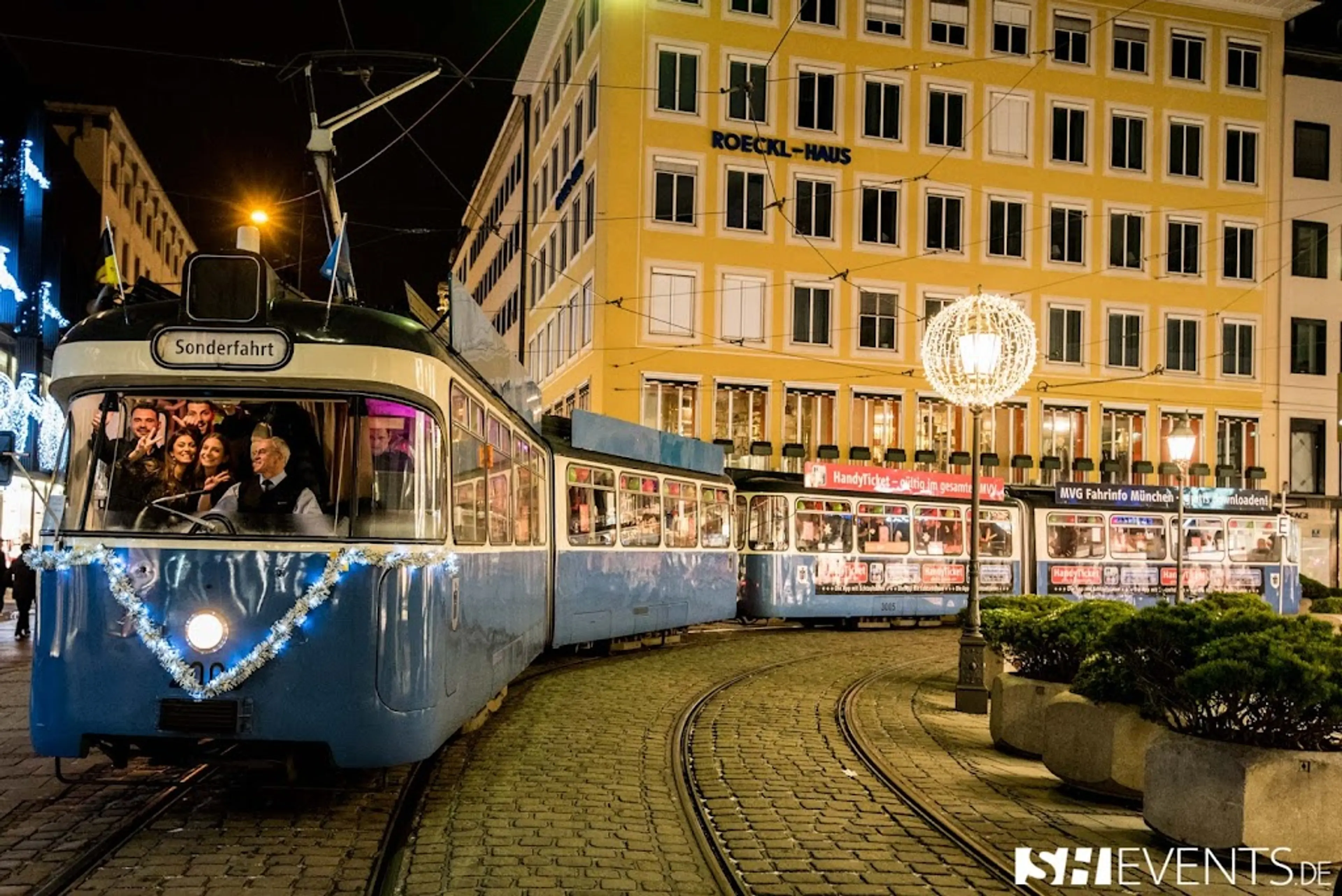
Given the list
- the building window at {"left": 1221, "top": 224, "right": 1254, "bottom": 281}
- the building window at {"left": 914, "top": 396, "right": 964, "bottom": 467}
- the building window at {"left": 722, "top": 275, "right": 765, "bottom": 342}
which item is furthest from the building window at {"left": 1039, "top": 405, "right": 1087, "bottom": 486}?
the building window at {"left": 722, "top": 275, "right": 765, "bottom": 342}

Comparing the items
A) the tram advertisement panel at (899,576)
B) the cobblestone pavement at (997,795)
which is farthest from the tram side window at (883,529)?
the cobblestone pavement at (997,795)

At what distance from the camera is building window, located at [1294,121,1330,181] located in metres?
43.6

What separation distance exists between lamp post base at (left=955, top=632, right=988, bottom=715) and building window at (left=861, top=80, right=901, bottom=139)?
27.1 metres

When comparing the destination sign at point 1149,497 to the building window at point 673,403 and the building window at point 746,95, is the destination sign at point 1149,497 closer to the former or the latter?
the building window at point 673,403

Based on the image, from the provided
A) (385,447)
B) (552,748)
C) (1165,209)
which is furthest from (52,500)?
(1165,209)

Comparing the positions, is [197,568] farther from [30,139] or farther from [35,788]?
[30,139]

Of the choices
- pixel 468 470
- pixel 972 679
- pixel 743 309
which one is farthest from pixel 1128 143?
pixel 468 470

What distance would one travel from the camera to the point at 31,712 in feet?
23.8

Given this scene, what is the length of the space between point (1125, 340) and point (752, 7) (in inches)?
624

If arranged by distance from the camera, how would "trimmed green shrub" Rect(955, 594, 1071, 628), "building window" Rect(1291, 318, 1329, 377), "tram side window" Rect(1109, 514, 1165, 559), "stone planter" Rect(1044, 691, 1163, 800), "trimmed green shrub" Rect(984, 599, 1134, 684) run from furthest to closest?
"building window" Rect(1291, 318, 1329, 377)
"tram side window" Rect(1109, 514, 1165, 559)
"trimmed green shrub" Rect(955, 594, 1071, 628)
"trimmed green shrub" Rect(984, 599, 1134, 684)
"stone planter" Rect(1044, 691, 1163, 800)

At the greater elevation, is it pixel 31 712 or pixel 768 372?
pixel 768 372

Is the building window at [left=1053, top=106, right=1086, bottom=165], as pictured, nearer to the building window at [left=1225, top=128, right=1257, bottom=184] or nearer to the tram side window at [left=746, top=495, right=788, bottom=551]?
the building window at [left=1225, top=128, right=1257, bottom=184]

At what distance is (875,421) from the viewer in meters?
39.1

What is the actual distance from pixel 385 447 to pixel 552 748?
13.5ft
